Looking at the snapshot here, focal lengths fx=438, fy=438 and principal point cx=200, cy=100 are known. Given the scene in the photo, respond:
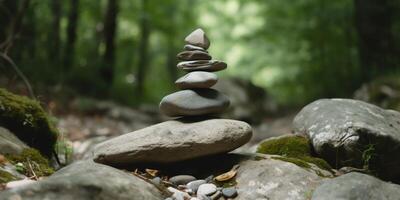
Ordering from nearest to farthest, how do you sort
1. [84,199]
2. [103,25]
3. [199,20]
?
[84,199] < [103,25] < [199,20]

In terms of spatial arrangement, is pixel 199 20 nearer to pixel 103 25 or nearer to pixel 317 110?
pixel 103 25

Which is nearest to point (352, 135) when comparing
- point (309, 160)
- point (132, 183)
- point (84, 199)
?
point (309, 160)

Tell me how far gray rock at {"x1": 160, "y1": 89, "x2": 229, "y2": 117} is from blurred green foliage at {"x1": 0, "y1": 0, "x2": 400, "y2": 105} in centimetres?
436

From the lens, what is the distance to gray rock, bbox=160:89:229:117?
3.89 m

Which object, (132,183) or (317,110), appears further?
(317,110)

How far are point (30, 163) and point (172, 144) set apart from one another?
1180 millimetres

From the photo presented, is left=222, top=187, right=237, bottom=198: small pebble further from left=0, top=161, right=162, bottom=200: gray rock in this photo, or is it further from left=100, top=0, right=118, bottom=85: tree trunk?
left=100, top=0, right=118, bottom=85: tree trunk

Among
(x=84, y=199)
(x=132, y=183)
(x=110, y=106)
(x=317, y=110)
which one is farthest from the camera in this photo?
(x=110, y=106)

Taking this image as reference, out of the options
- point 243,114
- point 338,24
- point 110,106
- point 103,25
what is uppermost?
point 103,25

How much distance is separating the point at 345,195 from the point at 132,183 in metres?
1.46

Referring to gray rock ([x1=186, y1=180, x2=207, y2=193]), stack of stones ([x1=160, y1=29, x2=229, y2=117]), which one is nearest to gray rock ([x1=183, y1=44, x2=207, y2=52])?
stack of stones ([x1=160, y1=29, x2=229, y2=117])

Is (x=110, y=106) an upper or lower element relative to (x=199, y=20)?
lower

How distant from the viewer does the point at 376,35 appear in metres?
10.4

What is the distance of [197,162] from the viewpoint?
3.87m
